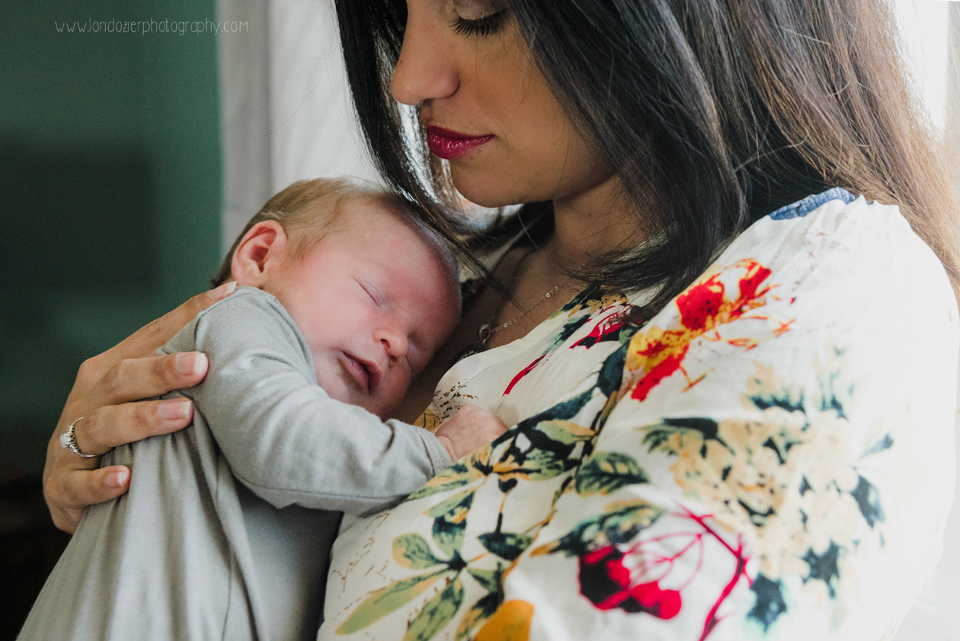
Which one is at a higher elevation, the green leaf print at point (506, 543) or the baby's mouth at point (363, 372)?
the green leaf print at point (506, 543)

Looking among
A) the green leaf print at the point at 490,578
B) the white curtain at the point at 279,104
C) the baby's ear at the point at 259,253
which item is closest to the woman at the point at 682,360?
the green leaf print at the point at 490,578

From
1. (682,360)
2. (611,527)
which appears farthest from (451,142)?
(611,527)

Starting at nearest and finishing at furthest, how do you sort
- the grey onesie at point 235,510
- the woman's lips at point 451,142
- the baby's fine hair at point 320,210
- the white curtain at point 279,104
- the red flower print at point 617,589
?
1. the red flower print at point 617,589
2. the grey onesie at point 235,510
3. the woman's lips at point 451,142
4. the baby's fine hair at point 320,210
5. the white curtain at point 279,104

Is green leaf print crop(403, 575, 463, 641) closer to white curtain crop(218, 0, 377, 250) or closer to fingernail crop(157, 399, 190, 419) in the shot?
fingernail crop(157, 399, 190, 419)

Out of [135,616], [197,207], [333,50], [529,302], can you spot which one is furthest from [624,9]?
[197,207]

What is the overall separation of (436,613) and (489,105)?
64 centimetres

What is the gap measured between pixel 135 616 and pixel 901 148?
1.06 m

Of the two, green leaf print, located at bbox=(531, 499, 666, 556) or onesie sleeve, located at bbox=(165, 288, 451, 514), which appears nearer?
green leaf print, located at bbox=(531, 499, 666, 556)

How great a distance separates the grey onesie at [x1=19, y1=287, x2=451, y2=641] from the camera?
0.73 metres

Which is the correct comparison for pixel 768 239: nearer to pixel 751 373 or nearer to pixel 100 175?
pixel 751 373

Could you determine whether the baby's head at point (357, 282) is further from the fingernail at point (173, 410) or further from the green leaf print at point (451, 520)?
the green leaf print at point (451, 520)

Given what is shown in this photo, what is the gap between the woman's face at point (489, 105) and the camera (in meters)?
0.87

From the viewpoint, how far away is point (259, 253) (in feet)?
3.71

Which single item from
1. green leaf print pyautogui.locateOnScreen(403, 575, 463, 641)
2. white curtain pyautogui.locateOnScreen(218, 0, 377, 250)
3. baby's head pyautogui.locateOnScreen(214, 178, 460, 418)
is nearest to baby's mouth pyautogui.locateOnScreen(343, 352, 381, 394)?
baby's head pyautogui.locateOnScreen(214, 178, 460, 418)
